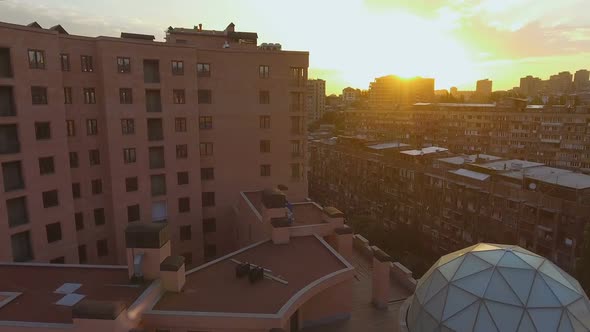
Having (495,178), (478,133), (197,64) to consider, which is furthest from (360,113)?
(197,64)

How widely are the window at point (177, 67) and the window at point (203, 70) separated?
1896mm

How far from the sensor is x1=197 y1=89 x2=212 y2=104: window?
3850cm

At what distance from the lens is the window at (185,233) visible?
128 feet

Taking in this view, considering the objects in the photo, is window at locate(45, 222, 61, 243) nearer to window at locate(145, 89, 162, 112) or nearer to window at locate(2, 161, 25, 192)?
window at locate(2, 161, 25, 192)

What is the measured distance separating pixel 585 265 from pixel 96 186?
4744cm

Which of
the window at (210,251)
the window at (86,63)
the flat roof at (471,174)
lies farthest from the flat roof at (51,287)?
the flat roof at (471,174)

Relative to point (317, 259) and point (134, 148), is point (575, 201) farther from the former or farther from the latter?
point (134, 148)

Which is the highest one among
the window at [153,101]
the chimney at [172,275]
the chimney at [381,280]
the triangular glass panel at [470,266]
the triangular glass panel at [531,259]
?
the window at [153,101]

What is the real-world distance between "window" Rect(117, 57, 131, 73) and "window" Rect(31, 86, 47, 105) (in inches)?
235

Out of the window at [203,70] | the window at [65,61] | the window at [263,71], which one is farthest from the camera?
the window at [263,71]

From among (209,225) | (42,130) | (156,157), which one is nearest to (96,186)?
(156,157)

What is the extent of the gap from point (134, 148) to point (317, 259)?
20.8 meters

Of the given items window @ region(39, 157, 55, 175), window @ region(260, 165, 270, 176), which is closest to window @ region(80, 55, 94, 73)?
window @ region(39, 157, 55, 175)

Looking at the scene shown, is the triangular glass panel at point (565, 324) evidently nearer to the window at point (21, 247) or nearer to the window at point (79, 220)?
the window at point (21, 247)
